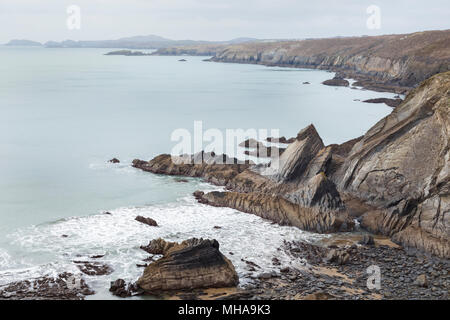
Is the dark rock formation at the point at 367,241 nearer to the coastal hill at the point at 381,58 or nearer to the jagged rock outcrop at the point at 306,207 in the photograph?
the jagged rock outcrop at the point at 306,207

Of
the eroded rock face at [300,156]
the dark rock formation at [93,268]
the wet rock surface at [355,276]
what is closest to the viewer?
the wet rock surface at [355,276]

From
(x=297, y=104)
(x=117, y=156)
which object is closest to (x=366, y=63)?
(x=297, y=104)

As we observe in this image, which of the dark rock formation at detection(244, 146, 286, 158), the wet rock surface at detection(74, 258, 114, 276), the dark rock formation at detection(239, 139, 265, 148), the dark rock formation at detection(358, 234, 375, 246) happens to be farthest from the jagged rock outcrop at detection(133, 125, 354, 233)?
the wet rock surface at detection(74, 258, 114, 276)

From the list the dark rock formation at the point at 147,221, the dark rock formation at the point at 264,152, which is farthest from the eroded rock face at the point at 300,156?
the dark rock formation at the point at 264,152

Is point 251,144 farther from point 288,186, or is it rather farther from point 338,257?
point 338,257

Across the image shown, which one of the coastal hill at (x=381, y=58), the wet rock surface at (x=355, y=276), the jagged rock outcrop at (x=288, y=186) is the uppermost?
the coastal hill at (x=381, y=58)

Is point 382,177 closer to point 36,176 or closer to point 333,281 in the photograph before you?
point 333,281
